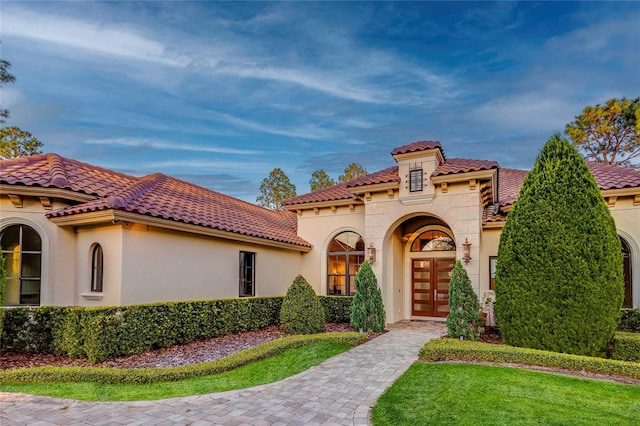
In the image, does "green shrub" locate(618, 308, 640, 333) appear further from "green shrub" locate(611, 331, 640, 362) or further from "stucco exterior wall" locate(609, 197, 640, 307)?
"green shrub" locate(611, 331, 640, 362)

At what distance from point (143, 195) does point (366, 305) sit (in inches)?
300

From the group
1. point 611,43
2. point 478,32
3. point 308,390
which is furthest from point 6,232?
point 611,43

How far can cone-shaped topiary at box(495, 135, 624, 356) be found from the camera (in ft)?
26.3

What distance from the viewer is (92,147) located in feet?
53.8

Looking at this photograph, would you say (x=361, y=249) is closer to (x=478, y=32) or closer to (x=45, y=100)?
(x=478, y=32)

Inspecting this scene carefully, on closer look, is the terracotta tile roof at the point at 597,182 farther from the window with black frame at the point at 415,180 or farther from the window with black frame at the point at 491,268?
the window with black frame at the point at 415,180

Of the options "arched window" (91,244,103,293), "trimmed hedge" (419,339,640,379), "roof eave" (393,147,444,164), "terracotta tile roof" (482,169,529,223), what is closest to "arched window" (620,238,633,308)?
"terracotta tile roof" (482,169,529,223)

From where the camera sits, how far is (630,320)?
10.6 meters

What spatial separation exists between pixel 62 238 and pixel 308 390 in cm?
825

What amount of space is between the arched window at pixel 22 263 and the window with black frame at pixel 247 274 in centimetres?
595

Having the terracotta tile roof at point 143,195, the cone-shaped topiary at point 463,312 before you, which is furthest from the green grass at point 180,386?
the terracotta tile roof at point 143,195

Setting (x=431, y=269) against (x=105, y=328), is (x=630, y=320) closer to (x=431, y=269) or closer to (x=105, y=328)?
(x=431, y=269)

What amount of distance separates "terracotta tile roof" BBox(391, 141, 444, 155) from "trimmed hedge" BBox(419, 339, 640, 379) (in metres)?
6.76

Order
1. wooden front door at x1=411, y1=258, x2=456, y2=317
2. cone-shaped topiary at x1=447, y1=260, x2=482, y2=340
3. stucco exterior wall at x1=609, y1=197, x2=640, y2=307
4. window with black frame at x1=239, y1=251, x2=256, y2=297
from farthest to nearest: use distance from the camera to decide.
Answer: wooden front door at x1=411, y1=258, x2=456, y2=317
window with black frame at x1=239, y1=251, x2=256, y2=297
stucco exterior wall at x1=609, y1=197, x2=640, y2=307
cone-shaped topiary at x1=447, y1=260, x2=482, y2=340
